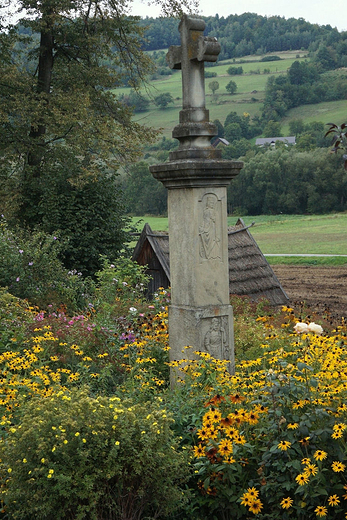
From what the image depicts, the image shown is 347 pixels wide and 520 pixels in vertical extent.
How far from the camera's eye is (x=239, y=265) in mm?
12117

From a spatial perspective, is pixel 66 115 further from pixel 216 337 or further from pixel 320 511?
pixel 320 511

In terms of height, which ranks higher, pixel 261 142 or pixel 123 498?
pixel 261 142

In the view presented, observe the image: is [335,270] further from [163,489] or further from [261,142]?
[261,142]

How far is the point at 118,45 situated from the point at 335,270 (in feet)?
45.5

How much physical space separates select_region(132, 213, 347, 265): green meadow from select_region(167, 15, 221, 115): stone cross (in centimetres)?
1887

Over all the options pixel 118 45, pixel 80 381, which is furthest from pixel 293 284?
pixel 80 381

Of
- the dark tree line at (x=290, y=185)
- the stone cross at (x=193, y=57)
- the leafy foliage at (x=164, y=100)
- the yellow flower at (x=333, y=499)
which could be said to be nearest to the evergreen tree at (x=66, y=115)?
the stone cross at (x=193, y=57)

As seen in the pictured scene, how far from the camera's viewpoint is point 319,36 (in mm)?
121188

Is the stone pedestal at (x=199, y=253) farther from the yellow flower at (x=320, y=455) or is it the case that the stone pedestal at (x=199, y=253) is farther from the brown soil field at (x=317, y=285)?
the brown soil field at (x=317, y=285)

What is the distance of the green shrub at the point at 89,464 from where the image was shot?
3.48 m

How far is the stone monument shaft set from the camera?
5566mm

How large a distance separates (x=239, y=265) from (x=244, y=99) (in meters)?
92.4

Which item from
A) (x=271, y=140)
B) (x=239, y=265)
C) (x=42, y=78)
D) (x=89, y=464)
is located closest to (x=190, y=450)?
(x=89, y=464)

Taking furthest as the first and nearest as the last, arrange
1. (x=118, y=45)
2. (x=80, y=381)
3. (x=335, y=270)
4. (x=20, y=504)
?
(x=335, y=270), (x=118, y=45), (x=80, y=381), (x=20, y=504)
